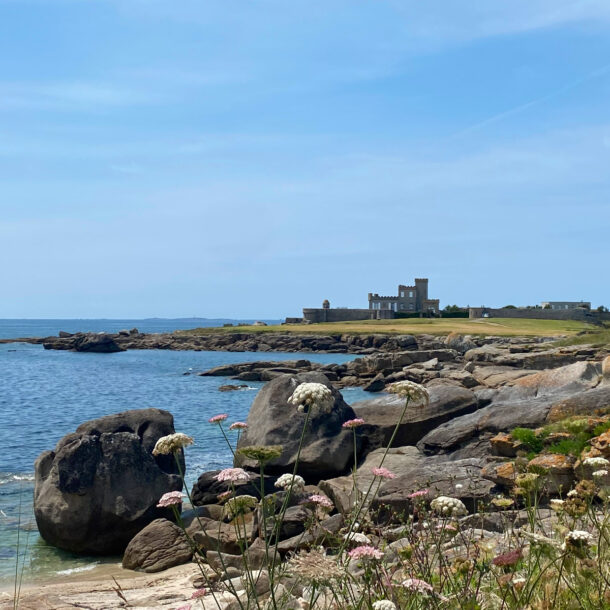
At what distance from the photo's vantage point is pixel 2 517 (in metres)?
14.9

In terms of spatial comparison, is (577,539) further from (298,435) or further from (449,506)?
(298,435)

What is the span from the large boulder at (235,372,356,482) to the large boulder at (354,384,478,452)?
87 centimetres

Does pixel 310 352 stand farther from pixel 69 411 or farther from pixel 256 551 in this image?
pixel 256 551

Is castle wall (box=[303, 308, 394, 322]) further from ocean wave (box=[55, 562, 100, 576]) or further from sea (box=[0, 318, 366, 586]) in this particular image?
ocean wave (box=[55, 562, 100, 576])

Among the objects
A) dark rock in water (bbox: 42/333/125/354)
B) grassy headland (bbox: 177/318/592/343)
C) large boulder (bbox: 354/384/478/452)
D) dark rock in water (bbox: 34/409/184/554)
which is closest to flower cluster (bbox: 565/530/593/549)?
dark rock in water (bbox: 34/409/184/554)

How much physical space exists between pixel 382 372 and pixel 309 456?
34797mm

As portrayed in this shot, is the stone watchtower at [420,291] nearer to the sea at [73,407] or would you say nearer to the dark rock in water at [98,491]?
the sea at [73,407]

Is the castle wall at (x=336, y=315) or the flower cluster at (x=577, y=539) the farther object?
the castle wall at (x=336, y=315)

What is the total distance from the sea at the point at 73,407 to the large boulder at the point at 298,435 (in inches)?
127

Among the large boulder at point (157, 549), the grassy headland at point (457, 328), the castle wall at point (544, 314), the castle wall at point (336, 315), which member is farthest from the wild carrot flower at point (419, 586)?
the castle wall at point (336, 315)

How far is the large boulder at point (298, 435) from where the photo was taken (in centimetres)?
1602

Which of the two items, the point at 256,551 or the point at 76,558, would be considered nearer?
the point at 256,551

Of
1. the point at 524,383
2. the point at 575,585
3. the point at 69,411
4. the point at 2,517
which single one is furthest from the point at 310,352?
the point at 575,585

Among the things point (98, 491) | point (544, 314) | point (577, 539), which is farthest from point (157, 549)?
point (544, 314)
